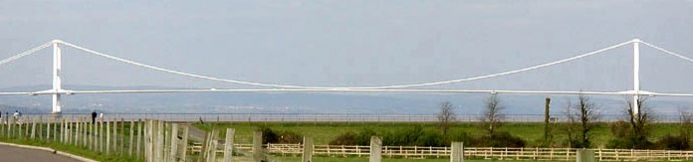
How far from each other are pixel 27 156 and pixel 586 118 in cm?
4470

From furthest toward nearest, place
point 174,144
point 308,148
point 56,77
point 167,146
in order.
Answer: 1. point 56,77
2. point 167,146
3. point 174,144
4. point 308,148

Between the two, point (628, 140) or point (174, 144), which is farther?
point (628, 140)

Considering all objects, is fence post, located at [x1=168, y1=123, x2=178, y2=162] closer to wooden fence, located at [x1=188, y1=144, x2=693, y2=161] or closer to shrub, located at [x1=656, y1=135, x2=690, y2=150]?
wooden fence, located at [x1=188, y1=144, x2=693, y2=161]

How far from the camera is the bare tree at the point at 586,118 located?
65.2 metres

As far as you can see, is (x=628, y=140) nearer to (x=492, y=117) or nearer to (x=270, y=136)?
(x=270, y=136)

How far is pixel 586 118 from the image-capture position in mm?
70188

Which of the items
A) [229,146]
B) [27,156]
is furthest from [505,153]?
[229,146]

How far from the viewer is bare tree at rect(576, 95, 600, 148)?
65.2 metres

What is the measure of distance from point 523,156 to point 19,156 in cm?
3179

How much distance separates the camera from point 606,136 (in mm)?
72375

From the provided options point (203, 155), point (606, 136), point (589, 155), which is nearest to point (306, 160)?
point (589, 155)

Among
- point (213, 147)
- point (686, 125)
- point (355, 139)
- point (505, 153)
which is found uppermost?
point (686, 125)

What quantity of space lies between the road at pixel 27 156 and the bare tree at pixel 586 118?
34.0m

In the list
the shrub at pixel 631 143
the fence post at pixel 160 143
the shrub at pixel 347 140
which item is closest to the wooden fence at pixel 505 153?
the shrub at pixel 347 140
